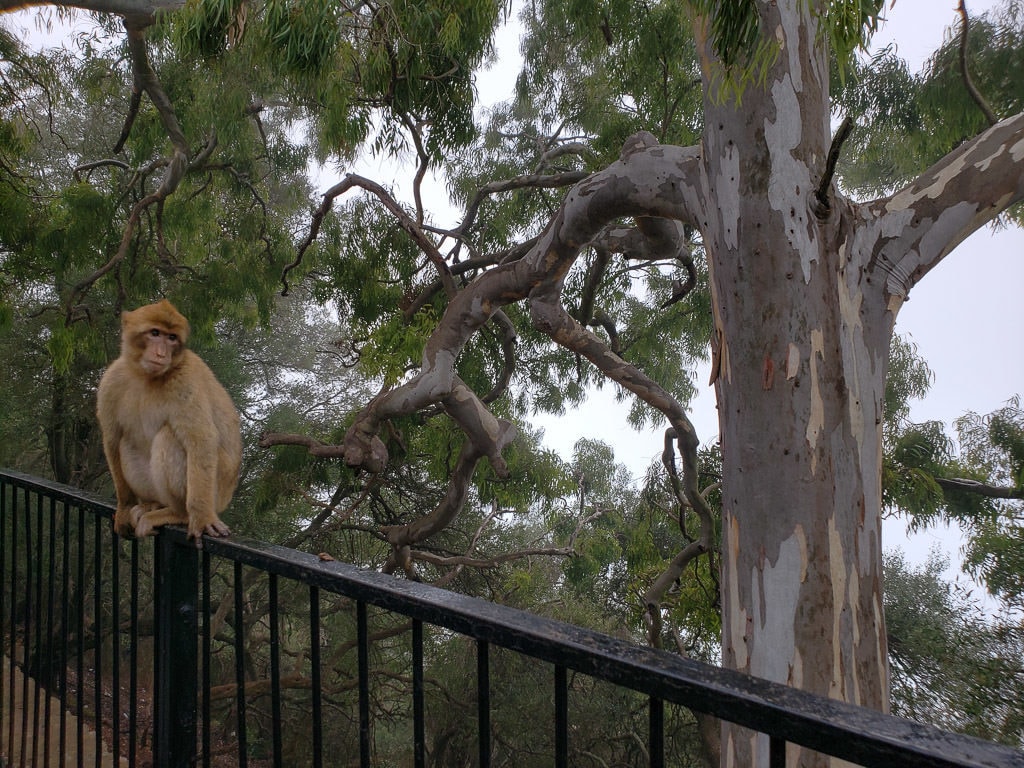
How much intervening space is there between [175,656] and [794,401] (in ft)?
7.92

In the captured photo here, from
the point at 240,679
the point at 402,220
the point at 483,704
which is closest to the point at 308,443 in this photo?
the point at 402,220

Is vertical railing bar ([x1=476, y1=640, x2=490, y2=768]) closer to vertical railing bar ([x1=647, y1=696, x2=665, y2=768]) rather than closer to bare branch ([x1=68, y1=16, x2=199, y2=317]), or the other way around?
vertical railing bar ([x1=647, y1=696, x2=665, y2=768])

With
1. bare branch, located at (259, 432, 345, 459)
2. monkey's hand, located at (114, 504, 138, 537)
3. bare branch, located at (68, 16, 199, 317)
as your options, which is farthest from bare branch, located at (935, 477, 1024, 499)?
bare branch, located at (68, 16, 199, 317)

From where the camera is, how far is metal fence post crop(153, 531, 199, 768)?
1642 mm

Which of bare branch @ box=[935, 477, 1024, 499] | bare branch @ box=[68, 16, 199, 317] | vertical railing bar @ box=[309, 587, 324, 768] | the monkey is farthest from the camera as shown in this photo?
bare branch @ box=[935, 477, 1024, 499]

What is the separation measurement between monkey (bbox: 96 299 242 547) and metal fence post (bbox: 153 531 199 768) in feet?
2.95

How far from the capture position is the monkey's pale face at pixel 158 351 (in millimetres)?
2775

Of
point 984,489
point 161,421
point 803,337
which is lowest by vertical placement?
point 161,421

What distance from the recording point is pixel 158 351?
2.78 m

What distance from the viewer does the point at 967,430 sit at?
25.1ft

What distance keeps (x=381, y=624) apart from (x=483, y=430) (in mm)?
4502

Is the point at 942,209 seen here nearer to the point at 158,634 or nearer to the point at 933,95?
the point at 933,95

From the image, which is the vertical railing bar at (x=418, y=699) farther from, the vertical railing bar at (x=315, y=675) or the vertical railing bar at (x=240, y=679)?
the vertical railing bar at (x=240, y=679)

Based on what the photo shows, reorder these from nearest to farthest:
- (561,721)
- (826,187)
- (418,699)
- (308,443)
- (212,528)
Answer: (561,721)
(418,699)
(212,528)
(826,187)
(308,443)
